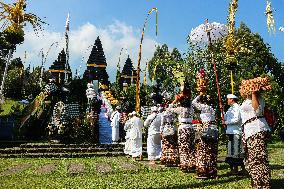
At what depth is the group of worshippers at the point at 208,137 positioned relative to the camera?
6211mm

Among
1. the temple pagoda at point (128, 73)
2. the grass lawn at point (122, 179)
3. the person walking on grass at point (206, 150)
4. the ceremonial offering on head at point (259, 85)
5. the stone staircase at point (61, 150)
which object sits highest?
the temple pagoda at point (128, 73)

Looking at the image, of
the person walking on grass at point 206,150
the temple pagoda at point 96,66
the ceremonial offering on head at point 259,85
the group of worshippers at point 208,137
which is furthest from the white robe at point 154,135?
the temple pagoda at point 96,66

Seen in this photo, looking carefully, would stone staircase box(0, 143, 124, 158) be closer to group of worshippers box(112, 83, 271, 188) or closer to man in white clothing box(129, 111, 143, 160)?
man in white clothing box(129, 111, 143, 160)

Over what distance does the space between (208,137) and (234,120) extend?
1.02 m

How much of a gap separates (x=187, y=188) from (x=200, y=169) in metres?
1.20

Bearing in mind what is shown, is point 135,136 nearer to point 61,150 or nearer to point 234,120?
point 61,150

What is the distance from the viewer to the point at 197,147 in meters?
7.88

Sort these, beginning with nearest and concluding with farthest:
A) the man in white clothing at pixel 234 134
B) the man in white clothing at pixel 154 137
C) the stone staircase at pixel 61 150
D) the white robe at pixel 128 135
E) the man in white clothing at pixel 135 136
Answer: the man in white clothing at pixel 234 134 → the man in white clothing at pixel 154 137 → the man in white clothing at pixel 135 136 → the white robe at pixel 128 135 → the stone staircase at pixel 61 150

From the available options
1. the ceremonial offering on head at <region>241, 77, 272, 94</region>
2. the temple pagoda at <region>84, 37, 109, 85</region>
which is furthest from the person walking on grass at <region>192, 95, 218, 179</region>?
the temple pagoda at <region>84, 37, 109, 85</region>

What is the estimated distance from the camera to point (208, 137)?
25.3 ft

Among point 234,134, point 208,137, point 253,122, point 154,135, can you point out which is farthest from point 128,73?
point 253,122

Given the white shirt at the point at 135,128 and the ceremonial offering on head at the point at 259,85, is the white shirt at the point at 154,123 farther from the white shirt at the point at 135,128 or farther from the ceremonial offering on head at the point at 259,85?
the ceremonial offering on head at the point at 259,85

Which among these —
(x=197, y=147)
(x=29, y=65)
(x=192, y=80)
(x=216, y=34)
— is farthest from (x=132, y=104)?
(x=29, y=65)

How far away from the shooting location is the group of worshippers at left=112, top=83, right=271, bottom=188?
621cm
